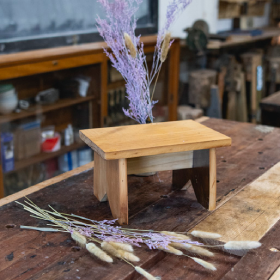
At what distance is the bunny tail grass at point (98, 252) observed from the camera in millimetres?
992

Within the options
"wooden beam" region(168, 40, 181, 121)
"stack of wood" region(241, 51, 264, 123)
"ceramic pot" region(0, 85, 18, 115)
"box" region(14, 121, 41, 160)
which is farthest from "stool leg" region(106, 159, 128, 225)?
"stack of wood" region(241, 51, 264, 123)

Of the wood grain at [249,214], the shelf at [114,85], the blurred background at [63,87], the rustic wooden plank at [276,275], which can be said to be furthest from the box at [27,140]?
the rustic wooden plank at [276,275]

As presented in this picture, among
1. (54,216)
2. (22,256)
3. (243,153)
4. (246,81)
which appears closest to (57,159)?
(243,153)

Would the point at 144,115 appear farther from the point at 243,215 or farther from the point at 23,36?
the point at 23,36

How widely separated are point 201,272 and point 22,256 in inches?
18.1

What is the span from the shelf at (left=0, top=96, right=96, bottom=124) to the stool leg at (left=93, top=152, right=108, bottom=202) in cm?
148

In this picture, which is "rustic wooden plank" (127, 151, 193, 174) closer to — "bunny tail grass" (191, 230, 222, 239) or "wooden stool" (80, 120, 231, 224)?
"wooden stool" (80, 120, 231, 224)

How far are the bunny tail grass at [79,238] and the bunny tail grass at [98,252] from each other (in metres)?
0.03

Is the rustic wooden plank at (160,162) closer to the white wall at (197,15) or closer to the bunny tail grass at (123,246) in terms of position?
the bunny tail grass at (123,246)

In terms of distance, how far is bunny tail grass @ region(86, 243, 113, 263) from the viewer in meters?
0.99

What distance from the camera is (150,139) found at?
4.05ft

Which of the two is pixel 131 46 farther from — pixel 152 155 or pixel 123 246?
pixel 123 246

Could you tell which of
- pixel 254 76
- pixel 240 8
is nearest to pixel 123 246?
pixel 254 76

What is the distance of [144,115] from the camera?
1.46m
